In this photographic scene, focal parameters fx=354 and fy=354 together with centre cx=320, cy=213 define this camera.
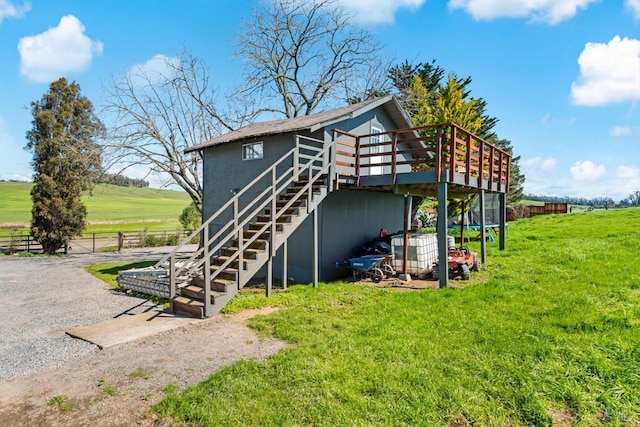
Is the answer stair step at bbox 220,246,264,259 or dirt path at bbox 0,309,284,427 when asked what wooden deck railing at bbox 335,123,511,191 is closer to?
stair step at bbox 220,246,264,259

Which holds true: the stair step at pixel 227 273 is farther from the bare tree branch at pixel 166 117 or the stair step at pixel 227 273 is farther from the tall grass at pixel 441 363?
the bare tree branch at pixel 166 117

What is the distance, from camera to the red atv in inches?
408

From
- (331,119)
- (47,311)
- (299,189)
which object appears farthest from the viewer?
(331,119)

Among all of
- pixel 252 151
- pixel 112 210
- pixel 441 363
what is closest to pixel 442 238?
pixel 441 363

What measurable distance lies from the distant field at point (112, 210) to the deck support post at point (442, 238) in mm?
32761

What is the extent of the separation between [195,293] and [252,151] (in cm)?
710

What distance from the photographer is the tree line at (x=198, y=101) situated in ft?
57.8

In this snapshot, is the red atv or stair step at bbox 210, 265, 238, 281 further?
the red atv

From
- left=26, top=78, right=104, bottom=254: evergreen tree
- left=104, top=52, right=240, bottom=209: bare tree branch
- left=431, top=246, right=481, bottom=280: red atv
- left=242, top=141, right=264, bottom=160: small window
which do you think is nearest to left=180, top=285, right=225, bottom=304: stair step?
left=431, top=246, right=481, bottom=280: red atv

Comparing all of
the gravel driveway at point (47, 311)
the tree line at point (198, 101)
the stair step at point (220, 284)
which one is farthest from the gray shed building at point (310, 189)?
the tree line at point (198, 101)

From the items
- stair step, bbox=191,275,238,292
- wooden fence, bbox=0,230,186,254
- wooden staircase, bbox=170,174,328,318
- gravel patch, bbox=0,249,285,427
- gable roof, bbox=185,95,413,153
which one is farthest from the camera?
wooden fence, bbox=0,230,186,254

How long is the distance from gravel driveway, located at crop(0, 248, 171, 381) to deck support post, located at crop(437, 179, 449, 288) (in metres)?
7.70

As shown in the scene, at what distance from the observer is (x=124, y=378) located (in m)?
4.81

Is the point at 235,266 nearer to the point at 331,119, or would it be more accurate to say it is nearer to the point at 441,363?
the point at 441,363
